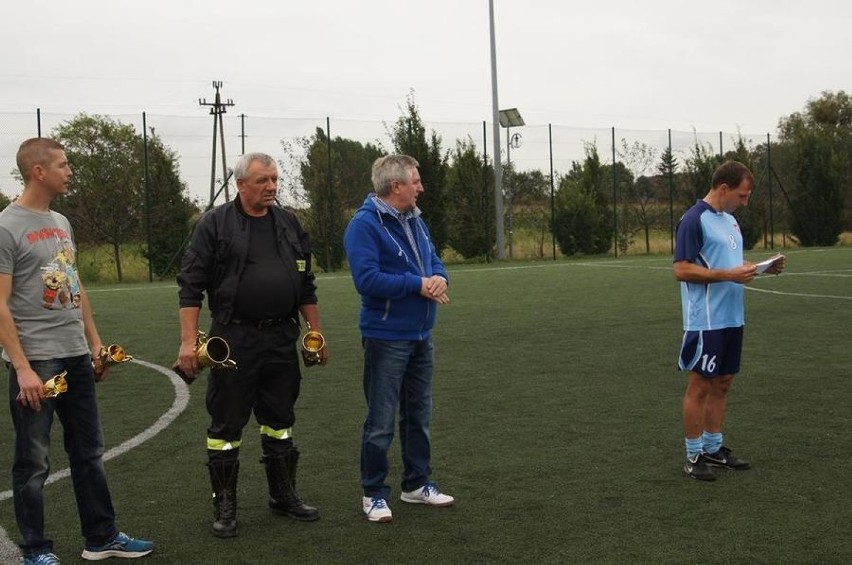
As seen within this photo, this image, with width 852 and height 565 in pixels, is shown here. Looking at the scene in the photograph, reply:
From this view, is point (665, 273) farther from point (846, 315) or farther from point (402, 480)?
point (402, 480)

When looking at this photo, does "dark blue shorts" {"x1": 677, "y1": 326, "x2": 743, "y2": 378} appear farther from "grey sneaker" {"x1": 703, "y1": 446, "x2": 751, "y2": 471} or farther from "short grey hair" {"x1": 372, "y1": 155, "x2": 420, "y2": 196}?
"short grey hair" {"x1": 372, "y1": 155, "x2": 420, "y2": 196}

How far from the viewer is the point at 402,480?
5.85m

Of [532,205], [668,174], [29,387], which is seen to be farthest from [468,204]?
[29,387]

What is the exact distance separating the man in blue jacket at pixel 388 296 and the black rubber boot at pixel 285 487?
335 mm

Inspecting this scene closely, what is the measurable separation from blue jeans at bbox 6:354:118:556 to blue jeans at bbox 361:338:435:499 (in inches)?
51.8

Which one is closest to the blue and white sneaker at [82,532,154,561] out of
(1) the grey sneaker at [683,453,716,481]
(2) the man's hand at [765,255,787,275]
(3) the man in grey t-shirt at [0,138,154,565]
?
(3) the man in grey t-shirt at [0,138,154,565]

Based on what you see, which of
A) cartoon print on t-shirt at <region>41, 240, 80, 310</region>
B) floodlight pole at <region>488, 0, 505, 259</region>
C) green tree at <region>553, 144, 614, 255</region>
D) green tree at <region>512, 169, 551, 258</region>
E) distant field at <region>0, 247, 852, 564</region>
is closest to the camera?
cartoon print on t-shirt at <region>41, 240, 80, 310</region>

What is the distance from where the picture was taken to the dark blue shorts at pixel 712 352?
19.9 feet

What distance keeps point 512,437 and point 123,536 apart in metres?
2.98

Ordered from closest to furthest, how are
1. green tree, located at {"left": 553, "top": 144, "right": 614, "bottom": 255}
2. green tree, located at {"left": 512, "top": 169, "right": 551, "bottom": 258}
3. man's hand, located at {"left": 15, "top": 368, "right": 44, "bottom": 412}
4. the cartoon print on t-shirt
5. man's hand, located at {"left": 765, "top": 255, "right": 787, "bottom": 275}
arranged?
1. man's hand, located at {"left": 15, "top": 368, "right": 44, "bottom": 412}
2. the cartoon print on t-shirt
3. man's hand, located at {"left": 765, "top": 255, "right": 787, "bottom": 275}
4. green tree, located at {"left": 553, "top": 144, "right": 614, "bottom": 255}
5. green tree, located at {"left": 512, "top": 169, "right": 551, "bottom": 258}

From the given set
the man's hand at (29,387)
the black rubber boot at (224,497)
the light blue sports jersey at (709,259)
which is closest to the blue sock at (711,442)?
the light blue sports jersey at (709,259)

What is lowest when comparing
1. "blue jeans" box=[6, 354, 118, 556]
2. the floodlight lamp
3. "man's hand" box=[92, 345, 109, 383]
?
"blue jeans" box=[6, 354, 118, 556]

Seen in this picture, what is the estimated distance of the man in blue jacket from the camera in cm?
531

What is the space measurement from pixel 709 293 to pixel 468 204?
81.0 ft
